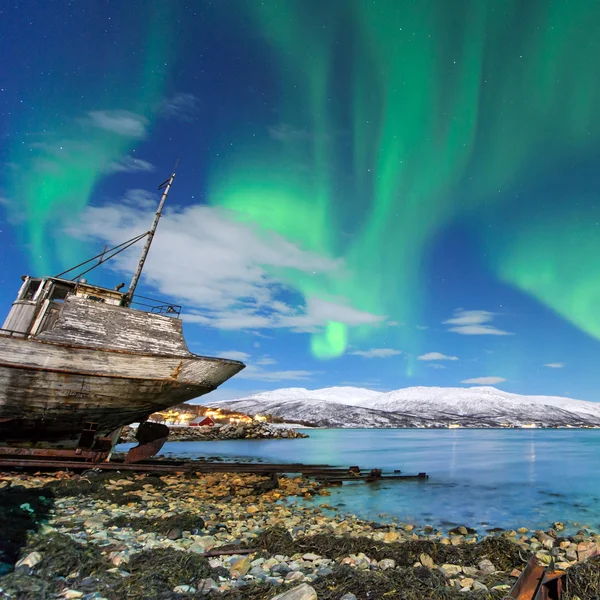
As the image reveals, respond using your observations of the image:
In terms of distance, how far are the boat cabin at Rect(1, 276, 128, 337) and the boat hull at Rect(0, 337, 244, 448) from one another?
8.64ft

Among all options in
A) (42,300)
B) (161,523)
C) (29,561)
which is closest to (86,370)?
(42,300)

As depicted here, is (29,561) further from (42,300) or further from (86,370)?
(42,300)

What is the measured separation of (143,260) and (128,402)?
9.00 metres

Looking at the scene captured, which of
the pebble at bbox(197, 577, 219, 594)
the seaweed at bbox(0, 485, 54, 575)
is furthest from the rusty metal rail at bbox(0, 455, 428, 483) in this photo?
the pebble at bbox(197, 577, 219, 594)

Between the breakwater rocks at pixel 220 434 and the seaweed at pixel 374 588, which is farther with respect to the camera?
the breakwater rocks at pixel 220 434

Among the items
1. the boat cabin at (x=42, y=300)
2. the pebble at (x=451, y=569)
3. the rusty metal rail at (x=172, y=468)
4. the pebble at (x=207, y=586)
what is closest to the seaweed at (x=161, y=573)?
the pebble at (x=207, y=586)

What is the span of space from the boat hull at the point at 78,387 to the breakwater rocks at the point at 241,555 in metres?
4.94

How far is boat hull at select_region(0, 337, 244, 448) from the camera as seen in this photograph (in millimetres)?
14781

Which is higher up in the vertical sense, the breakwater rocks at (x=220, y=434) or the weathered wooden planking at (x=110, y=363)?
the weathered wooden planking at (x=110, y=363)

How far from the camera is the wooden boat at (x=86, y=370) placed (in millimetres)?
14961

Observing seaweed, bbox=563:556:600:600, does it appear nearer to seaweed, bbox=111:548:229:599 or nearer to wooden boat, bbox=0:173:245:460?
seaweed, bbox=111:548:229:599

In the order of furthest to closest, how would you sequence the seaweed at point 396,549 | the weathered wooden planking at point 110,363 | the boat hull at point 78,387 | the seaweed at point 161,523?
the boat hull at point 78,387, the weathered wooden planking at point 110,363, the seaweed at point 161,523, the seaweed at point 396,549

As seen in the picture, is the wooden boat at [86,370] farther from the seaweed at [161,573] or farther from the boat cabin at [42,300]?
the seaweed at [161,573]

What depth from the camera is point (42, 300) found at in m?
17.7
